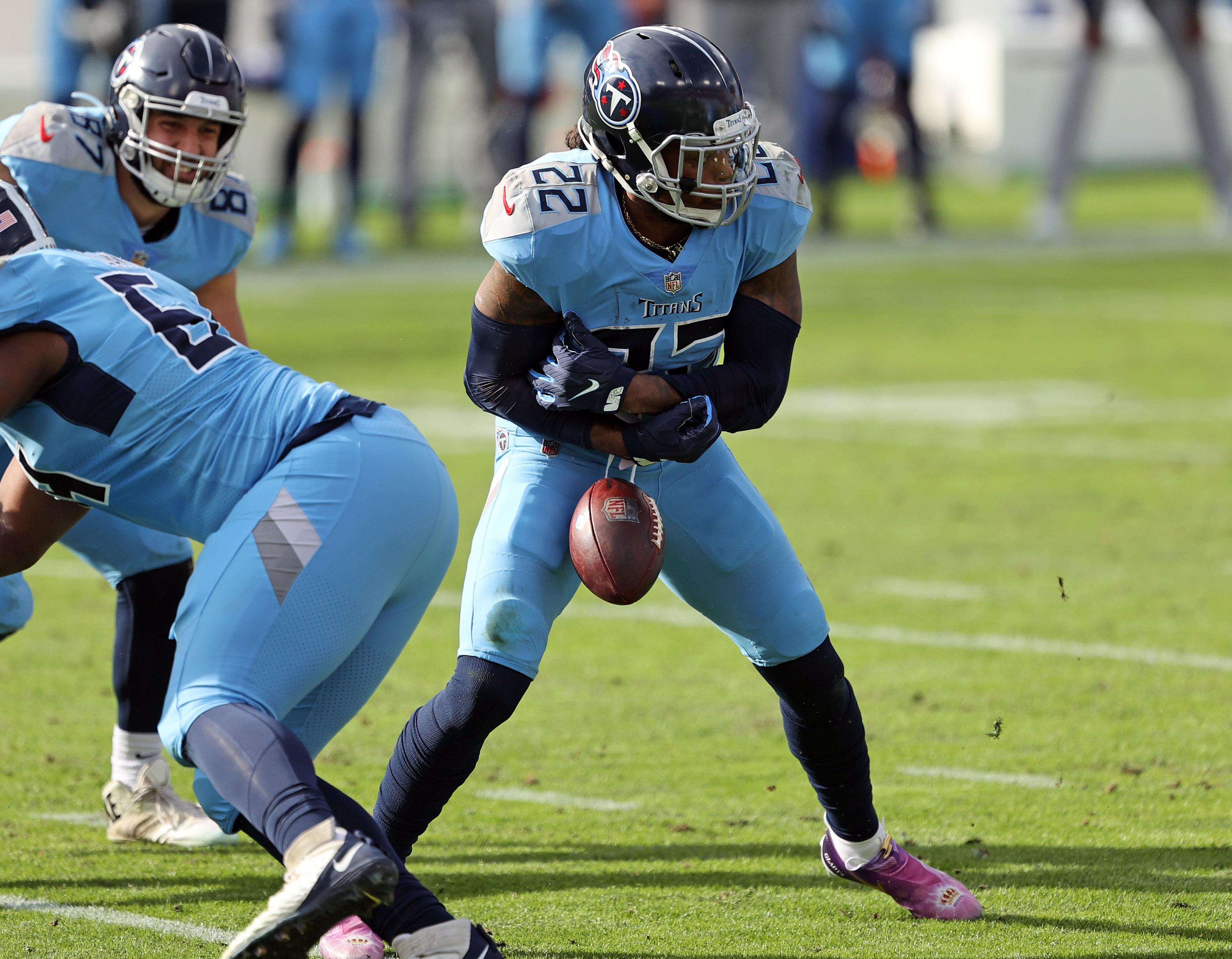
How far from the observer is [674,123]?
3.78m

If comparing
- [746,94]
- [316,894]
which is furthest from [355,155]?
[316,894]

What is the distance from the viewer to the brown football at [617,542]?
12.2 ft

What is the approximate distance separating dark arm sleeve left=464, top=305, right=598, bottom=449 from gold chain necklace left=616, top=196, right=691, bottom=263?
0.27 m

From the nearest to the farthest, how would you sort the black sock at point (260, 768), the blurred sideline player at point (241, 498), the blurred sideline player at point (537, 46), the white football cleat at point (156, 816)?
the black sock at point (260, 768)
the blurred sideline player at point (241, 498)
the white football cleat at point (156, 816)
the blurred sideline player at point (537, 46)

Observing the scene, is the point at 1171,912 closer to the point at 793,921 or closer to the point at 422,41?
the point at 793,921

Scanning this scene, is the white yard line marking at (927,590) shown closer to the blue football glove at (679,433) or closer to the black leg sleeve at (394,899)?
the blue football glove at (679,433)

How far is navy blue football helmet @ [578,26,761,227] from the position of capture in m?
3.78

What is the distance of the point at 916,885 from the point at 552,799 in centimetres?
110

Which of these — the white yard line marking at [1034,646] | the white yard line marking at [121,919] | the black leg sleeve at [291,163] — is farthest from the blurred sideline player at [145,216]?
the black leg sleeve at [291,163]

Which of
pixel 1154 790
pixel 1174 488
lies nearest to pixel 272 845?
pixel 1154 790

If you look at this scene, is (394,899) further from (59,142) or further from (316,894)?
(59,142)

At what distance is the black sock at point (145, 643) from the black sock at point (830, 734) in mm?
1490

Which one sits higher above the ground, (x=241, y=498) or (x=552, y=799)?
(x=241, y=498)

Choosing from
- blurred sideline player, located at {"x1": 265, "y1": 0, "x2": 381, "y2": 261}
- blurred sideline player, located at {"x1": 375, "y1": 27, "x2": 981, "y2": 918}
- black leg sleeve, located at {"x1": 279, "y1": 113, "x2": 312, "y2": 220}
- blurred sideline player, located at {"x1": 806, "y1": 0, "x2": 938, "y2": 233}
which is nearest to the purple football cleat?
blurred sideline player, located at {"x1": 375, "y1": 27, "x2": 981, "y2": 918}
